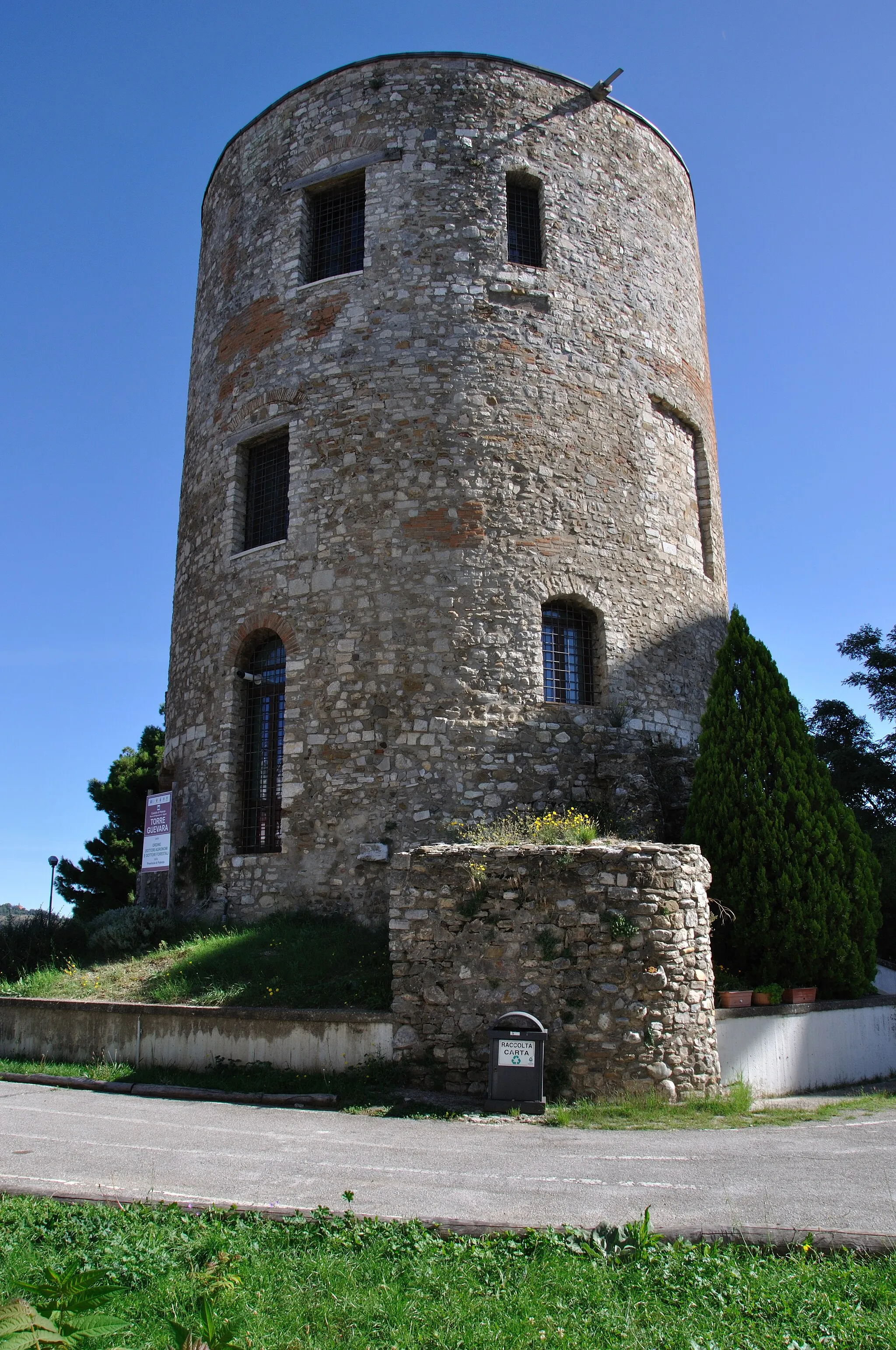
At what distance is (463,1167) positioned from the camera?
22.0 ft

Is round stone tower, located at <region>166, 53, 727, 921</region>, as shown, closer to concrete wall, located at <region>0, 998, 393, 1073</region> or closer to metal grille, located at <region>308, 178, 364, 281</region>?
metal grille, located at <region>308, 178, 364, 281</region>

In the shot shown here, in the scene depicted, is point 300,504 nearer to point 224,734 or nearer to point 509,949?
point 224,734

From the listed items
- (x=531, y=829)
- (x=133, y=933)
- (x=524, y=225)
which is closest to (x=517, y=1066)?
(x=531, y=829)

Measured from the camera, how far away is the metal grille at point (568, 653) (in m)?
14.3

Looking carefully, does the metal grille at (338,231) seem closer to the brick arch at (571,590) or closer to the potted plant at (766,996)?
the brick arch at (571,590)

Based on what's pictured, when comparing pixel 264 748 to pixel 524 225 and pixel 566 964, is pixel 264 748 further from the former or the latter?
pixel 524 225

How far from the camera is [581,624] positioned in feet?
48.4

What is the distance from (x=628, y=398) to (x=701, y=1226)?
13.0 m

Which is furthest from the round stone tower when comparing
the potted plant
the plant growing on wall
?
the potted plant

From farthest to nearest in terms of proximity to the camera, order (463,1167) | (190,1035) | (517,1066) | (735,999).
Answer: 1. (735,999)
2. (190,1035)
3. (517,1066)
4. (463,1167)

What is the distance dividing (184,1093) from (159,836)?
18.4ft

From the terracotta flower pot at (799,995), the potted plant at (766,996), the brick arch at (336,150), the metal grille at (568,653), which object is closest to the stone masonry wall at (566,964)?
the potted plant at (766,996)

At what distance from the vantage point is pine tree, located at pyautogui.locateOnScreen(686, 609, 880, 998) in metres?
11.6

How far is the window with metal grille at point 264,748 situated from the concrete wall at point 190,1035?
369cm
